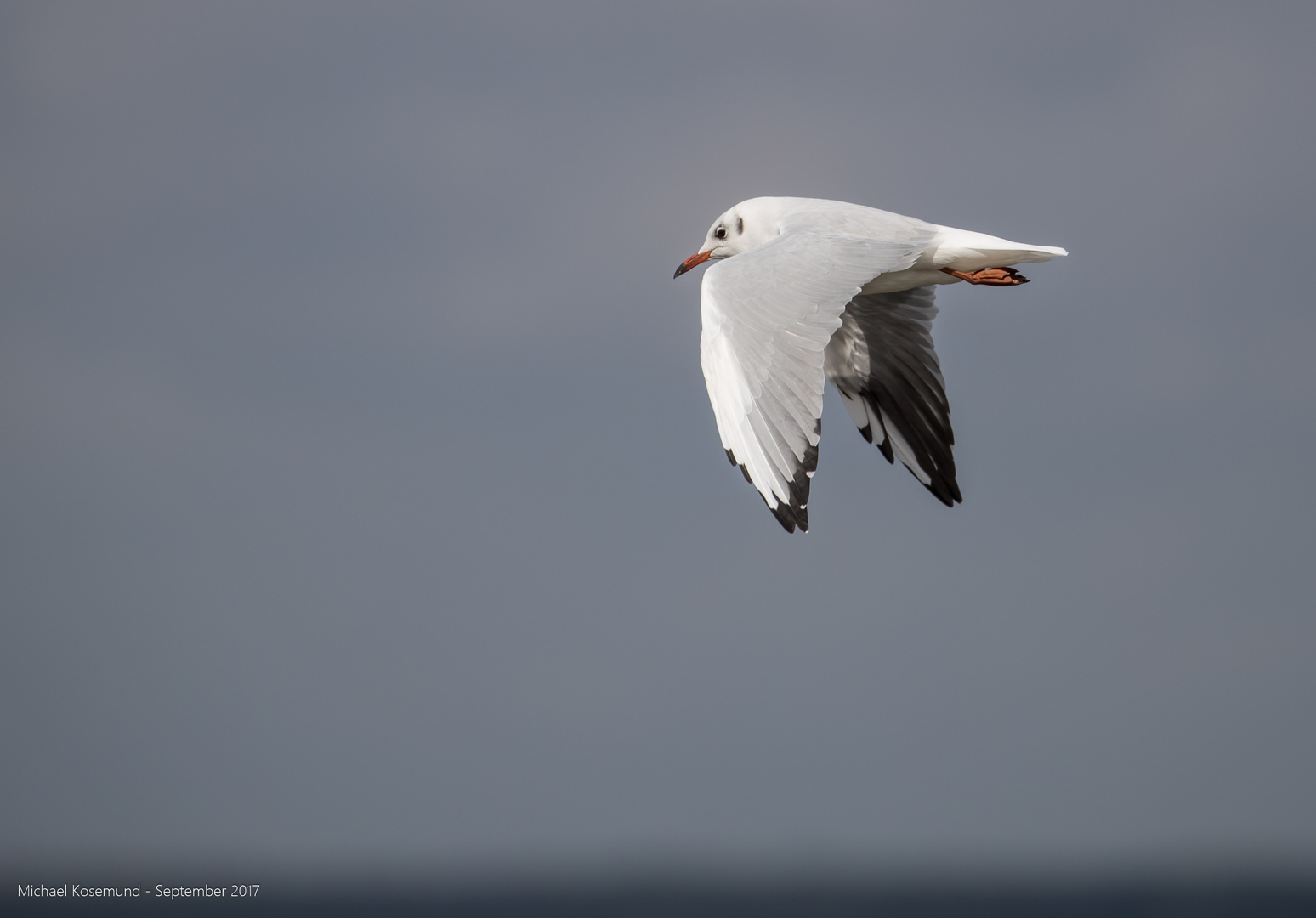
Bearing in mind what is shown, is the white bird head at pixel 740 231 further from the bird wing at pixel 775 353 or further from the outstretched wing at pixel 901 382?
the bird wing at pixel 775 353

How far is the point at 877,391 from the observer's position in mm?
10109

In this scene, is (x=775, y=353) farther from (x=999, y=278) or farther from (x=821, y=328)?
(x=999, y=278)

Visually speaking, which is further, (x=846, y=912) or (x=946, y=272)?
(x=846, y=912)

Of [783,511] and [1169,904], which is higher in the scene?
[783,511]

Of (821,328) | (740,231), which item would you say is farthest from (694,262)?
(821,328)

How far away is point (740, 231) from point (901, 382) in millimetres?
1434

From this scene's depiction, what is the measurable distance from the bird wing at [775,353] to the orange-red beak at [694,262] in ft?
8.12

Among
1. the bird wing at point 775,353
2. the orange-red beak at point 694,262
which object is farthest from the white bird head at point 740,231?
the bird wing at point 775,353

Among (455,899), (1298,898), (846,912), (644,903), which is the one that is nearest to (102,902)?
(455,899)

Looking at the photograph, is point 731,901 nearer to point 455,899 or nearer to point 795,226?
point 455,899

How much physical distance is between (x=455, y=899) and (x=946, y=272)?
143 metres

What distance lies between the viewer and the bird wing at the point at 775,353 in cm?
696

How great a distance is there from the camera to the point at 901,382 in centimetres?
1005

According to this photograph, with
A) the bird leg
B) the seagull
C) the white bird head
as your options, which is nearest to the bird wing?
the seagull
